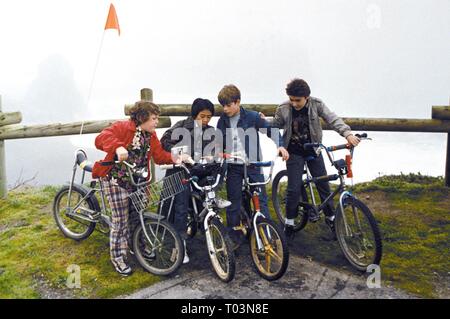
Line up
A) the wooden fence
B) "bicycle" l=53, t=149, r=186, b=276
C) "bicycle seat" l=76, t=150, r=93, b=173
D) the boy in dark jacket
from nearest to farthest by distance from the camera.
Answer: "bicycle" l=53, t=149, r=186, b=276
the boy in dark jacket
"bicycle seat" l=76, t=150, r=93, b=173
the wooden fence

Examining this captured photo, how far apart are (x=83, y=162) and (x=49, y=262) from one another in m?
1.31

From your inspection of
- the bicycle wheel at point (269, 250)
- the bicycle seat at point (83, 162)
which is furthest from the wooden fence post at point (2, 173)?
the bicycle wheel at point (269, 250)

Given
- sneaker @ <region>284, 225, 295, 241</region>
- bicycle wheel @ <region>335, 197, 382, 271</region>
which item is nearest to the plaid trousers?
sneaker @ <region>284, 225, 295, 241</region>

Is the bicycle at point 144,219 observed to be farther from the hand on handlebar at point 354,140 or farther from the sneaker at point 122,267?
the hand on handlebar at point 354,140

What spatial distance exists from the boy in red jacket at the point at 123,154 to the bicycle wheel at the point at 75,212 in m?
0.83

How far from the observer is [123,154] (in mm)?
4504

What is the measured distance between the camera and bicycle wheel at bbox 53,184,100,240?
5862mm

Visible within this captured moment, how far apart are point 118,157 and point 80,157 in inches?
55.6

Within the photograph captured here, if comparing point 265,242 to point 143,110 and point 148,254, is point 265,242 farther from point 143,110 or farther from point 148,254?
point 143,110

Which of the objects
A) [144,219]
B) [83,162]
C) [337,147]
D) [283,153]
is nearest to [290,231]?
[283,153]

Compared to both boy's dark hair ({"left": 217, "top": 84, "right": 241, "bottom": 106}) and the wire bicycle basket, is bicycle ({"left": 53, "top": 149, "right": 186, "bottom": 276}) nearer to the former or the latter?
the wire bicycle basket
